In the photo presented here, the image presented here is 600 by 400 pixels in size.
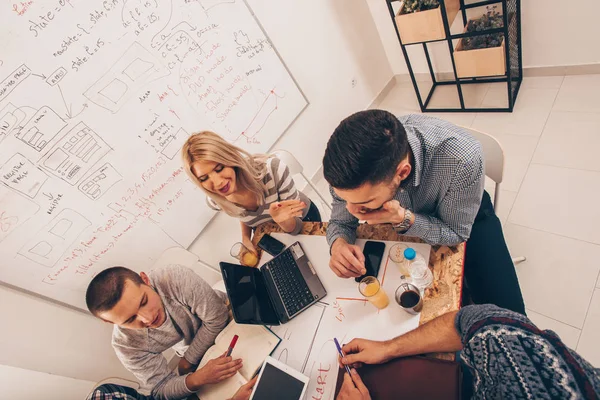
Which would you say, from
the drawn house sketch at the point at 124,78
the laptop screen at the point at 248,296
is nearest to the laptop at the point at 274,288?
the laptop screen at the point at 248,296

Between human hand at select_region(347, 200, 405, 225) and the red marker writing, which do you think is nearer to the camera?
human hand at select_region(347, 200, 405, 225)

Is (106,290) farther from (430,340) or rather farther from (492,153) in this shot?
(492,153)

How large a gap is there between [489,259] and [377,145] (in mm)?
785

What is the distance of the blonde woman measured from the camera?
5.15 feet

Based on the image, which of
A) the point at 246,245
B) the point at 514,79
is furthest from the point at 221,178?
the point at 514,79

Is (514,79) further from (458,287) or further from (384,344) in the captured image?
(384,344)

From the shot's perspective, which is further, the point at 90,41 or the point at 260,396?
the point at 90,41

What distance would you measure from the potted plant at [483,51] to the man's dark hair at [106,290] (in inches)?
106

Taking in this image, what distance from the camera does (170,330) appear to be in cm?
154

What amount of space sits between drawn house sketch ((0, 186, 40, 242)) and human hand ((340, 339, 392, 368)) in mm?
1593

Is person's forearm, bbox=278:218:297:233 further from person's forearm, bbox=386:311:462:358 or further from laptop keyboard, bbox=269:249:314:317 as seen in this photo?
person's forearm, bbox=386:311:462:358

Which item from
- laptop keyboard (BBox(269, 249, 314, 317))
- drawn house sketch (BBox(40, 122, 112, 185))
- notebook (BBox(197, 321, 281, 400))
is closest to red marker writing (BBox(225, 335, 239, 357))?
notebook (BBox(197, 321, 281, 400))

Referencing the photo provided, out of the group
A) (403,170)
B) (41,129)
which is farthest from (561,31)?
(41,129)

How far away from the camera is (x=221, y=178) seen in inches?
66.0
